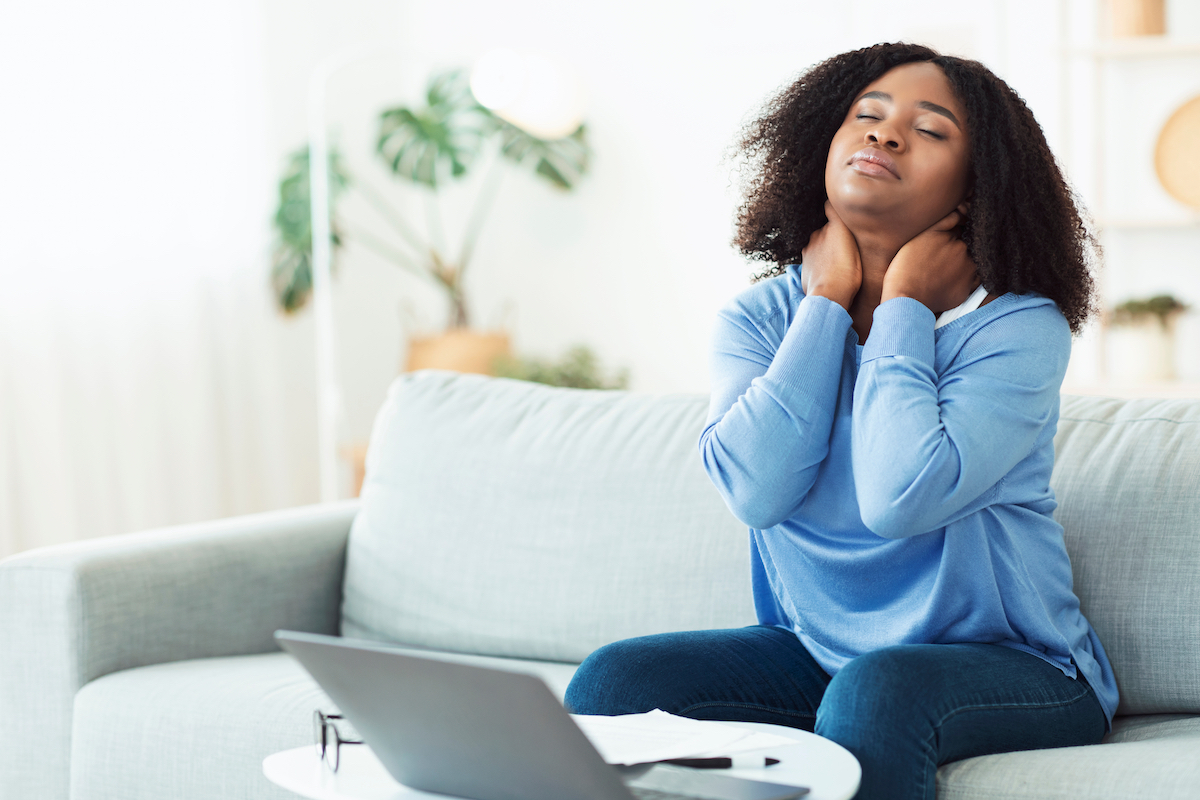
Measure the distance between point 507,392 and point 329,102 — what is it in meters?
2.31

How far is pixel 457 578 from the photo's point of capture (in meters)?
1.85

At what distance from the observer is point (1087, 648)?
1.31 meters

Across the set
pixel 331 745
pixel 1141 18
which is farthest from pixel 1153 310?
pixel 331 745

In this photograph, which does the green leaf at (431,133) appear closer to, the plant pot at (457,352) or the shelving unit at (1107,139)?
the plant pot at (457,352)

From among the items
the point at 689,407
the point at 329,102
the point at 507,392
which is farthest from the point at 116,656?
the point at 329,102

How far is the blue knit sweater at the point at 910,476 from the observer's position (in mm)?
1164

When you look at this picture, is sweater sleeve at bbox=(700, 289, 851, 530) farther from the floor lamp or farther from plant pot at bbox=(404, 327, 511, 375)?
plant pot at bbox=(404, 327, 511, 375)

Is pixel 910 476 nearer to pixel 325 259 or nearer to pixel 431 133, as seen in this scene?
pixel 325 259

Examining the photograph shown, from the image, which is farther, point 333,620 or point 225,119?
point 225,119

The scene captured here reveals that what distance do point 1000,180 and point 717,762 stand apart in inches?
28.5

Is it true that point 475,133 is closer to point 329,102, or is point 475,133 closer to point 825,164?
point 329,102

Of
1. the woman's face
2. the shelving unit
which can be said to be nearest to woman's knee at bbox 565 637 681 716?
the woman's face

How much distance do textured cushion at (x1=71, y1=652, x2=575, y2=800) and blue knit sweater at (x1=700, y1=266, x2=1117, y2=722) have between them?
436mm

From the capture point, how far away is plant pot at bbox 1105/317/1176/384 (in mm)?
3199
